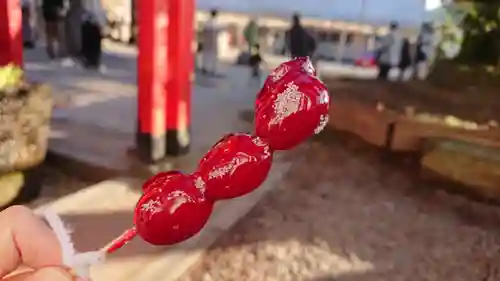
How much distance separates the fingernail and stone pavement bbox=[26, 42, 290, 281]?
1.23m

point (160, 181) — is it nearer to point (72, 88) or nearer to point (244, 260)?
point (244, 260)

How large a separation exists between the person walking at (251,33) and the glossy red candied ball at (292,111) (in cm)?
369

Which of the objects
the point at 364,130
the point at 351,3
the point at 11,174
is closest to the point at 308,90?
the point at 11,174

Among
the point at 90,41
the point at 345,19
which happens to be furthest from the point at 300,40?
the point at 90,41

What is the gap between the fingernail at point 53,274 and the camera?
0.87 metres

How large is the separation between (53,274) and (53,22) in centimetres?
541

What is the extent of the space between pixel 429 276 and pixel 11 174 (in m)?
1.86

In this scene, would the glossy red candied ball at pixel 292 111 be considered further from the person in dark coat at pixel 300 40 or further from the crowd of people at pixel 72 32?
the crowd of people at pixel 72 32

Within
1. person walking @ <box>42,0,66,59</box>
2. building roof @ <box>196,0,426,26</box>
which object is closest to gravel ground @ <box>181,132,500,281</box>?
building roof @ <box>196,0,426,26</box>

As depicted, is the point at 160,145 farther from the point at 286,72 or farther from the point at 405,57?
the point at 286,72

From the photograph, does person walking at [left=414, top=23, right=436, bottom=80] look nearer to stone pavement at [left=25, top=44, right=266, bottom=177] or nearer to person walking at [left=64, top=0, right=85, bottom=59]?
stone pavement at [left=25, top=44, right=266, bottom=177]

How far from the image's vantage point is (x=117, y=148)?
3424mm

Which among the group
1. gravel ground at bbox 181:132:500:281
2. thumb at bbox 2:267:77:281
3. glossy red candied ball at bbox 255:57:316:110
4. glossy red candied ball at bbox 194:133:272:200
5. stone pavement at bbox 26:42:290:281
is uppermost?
glossy red candied ball at bbox 255:57:316:110

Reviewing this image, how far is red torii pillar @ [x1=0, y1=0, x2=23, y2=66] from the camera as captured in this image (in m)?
3.32
